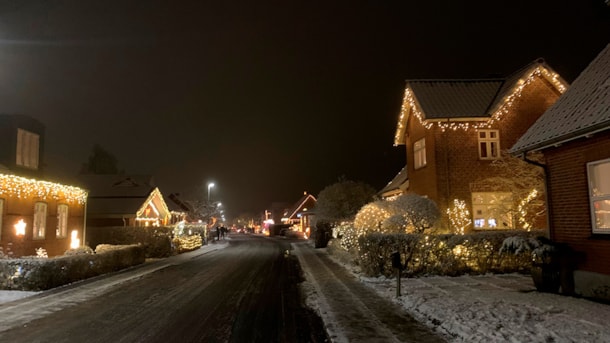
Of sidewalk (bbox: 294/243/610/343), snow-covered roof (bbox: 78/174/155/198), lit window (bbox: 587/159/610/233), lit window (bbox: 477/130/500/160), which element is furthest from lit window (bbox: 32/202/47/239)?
lit window (bbox: 587/159/610/233)

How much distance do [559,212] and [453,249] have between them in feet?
13.1

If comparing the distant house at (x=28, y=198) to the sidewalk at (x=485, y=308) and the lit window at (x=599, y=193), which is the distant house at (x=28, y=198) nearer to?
the sidewalk at (x=485, y=308)

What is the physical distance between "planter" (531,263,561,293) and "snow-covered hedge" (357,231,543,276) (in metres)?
3.91

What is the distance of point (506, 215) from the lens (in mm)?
21016

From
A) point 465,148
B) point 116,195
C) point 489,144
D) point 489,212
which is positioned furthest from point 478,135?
point 116,195

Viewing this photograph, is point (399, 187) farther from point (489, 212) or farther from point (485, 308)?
point (485, 308)

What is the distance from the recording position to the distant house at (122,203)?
3434cm

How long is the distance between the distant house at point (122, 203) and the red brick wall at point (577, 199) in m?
28.7

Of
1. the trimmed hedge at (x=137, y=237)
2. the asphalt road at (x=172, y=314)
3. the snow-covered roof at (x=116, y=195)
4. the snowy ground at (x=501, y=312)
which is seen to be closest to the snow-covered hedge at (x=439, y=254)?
the snowy ground at (x=501, y=312)

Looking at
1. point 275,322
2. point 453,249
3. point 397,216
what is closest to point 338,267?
point 397,216

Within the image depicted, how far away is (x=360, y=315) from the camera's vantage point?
379 inches

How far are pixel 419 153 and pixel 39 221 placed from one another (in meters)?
18.5

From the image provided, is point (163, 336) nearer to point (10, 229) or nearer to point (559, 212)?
point (559, 212)

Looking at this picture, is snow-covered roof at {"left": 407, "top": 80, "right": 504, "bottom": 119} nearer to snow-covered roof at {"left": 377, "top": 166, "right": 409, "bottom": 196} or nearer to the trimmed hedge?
snow-covered roof at {"left": 377, "top": 166, "right": 409, "bottom": 196}
